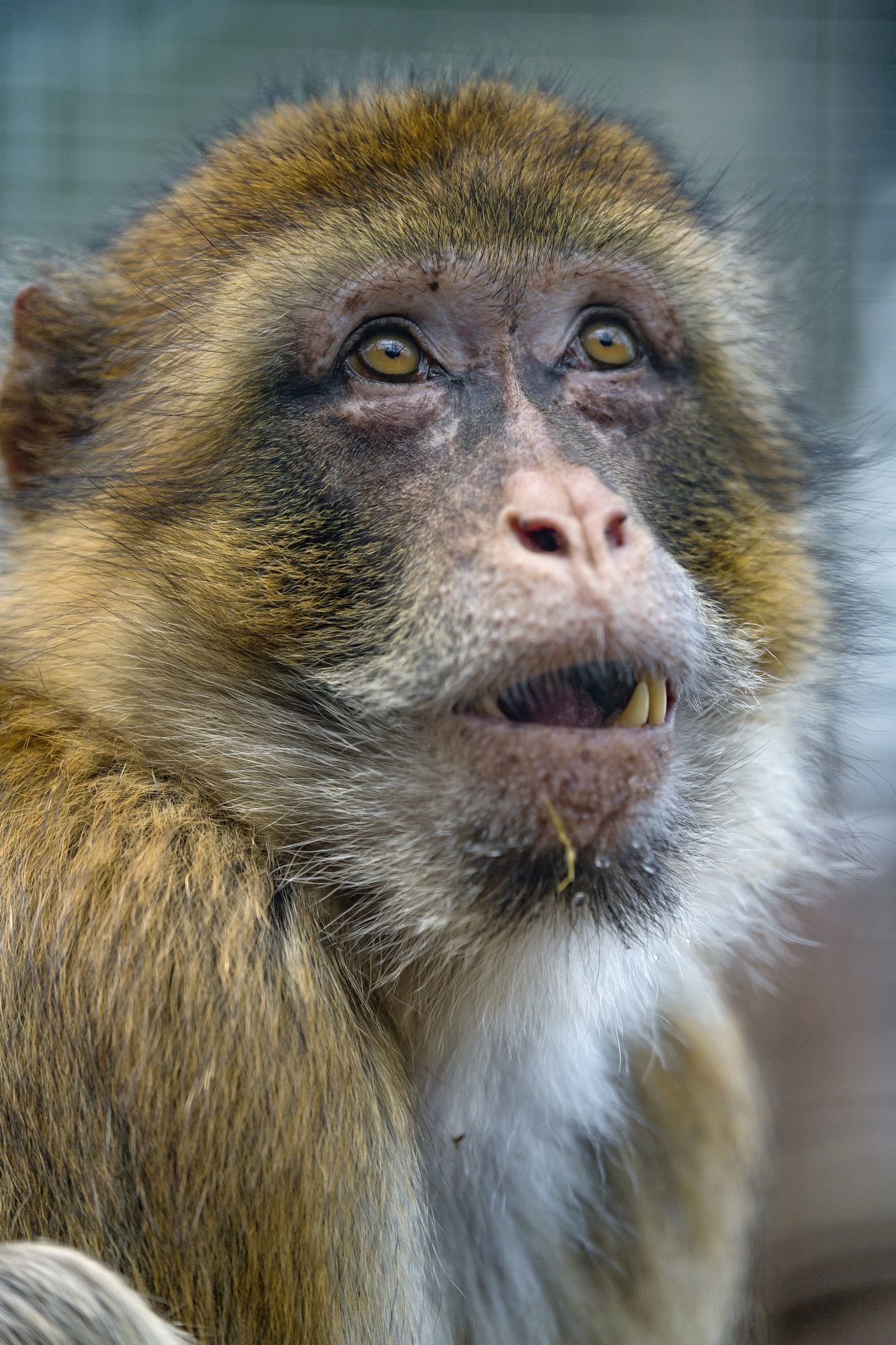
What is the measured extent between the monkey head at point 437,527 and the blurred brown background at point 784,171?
42cm

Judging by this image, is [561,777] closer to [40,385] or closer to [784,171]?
[40,385]

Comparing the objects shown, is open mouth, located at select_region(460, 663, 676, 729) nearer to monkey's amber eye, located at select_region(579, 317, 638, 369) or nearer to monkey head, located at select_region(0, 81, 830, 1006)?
monkey head, located at select_region(0, 81, 830, 1006)

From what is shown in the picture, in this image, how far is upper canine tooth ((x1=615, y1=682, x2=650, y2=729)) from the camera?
2098 mm

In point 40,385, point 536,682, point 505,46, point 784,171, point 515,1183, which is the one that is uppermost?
point 505,46

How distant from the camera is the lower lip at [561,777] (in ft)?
6.49

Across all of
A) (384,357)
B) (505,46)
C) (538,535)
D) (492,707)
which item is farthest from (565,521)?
(505,46)

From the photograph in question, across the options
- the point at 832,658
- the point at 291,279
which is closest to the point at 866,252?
the point at 832,658

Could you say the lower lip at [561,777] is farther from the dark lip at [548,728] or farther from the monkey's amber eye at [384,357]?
the monkey's amber eye at [384,357]

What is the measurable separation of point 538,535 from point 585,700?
0.29 metres

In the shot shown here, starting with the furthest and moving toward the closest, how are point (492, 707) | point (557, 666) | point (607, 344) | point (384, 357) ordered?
point (607, 344), point (384, 357), point (492, 707), point (557, 666)

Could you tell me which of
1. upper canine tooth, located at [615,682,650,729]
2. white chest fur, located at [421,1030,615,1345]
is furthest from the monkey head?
white chest fur, located at [421,1030,615,1345]

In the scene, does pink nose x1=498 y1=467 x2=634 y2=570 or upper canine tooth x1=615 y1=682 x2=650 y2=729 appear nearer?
pink nose x1=498 y1=467 x2=634 y2=570

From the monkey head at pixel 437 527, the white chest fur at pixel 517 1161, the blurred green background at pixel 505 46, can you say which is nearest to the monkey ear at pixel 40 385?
the monkey head at pixel 437 527

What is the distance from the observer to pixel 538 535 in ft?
6.44
